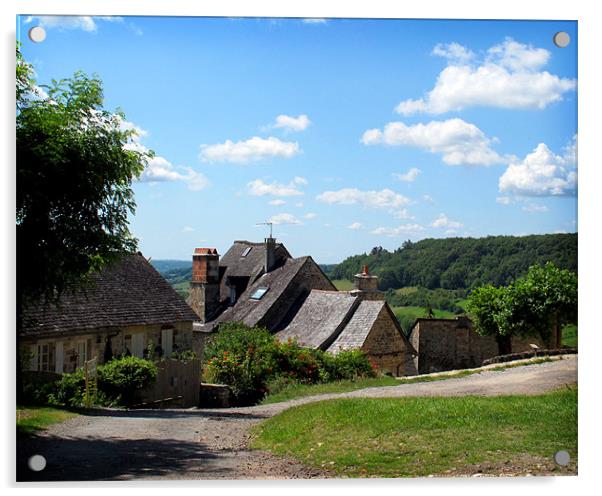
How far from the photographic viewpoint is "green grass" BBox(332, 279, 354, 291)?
10.1 m

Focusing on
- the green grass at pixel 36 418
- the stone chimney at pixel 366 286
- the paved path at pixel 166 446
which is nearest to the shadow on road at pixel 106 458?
the paved path at pixel 166 446

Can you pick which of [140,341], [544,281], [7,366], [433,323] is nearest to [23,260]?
[7,366]

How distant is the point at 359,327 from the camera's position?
472 inches

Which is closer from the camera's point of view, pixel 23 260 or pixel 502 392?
pixel 23 260

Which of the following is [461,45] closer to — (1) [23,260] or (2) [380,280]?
(2) [380,280]

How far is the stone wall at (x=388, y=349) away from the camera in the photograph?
11.4 meters

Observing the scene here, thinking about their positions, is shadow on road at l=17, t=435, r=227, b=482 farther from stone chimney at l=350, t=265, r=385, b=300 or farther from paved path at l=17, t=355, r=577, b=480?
stone chimney at l=350, t=265, r=385, b=300

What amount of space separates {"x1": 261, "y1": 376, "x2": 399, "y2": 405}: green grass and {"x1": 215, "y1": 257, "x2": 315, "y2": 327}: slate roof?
142 centimetres

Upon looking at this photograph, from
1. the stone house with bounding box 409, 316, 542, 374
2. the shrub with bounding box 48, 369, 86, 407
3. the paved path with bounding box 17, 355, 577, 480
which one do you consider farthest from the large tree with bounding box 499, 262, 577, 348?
the shrub with bounding box 48, 369, 86, 407

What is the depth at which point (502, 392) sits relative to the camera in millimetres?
10492

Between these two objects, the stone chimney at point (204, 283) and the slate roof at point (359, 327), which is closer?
the stone chimney at point (204, 283)

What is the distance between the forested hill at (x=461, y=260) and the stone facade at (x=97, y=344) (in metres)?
2.60

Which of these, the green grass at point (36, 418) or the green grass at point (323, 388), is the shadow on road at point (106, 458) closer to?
the green grass at point (36, 418)
